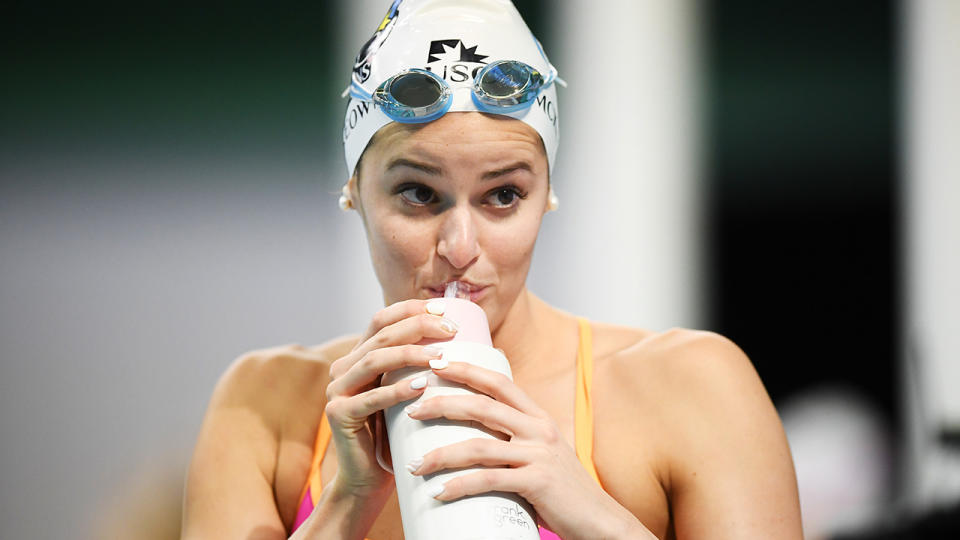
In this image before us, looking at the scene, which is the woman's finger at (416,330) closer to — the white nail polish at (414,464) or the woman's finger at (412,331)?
the woman's finger at (412,331)

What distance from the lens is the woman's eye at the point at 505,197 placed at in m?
1.24

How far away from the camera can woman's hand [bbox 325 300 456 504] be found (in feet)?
3.19

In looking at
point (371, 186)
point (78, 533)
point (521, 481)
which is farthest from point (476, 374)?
point (78, 533)

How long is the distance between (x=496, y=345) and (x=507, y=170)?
311 mm

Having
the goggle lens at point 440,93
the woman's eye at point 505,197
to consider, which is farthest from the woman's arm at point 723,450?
the goggle lens at point 440,93

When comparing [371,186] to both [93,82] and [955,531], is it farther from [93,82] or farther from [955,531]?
[93,82]

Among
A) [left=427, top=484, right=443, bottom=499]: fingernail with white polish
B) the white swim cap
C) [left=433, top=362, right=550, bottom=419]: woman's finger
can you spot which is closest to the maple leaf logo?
the white swim cap

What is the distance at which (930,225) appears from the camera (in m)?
3.66

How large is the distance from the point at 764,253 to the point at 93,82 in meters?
2.38

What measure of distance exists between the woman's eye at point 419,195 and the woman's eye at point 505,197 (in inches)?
3.1

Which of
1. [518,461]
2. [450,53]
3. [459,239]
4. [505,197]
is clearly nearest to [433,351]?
[518,461]

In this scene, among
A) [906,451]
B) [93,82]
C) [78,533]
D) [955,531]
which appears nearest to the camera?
[955,531]

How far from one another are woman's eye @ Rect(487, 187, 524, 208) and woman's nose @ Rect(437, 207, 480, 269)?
0.06 metres

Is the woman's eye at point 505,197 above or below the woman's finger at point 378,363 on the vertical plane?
above
